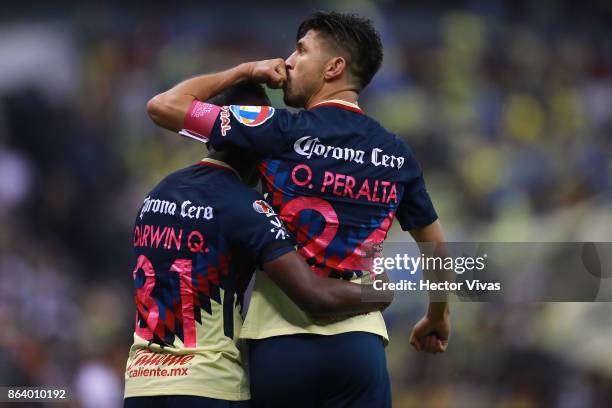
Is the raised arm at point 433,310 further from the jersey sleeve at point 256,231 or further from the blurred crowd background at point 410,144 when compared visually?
the blurred crowd background at point 410,144

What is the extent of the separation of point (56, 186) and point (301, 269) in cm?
698

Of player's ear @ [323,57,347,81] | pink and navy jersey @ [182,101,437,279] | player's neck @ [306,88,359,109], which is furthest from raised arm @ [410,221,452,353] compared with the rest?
player's ear @ [323,57,347,81]

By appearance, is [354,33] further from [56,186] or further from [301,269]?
[56,186]

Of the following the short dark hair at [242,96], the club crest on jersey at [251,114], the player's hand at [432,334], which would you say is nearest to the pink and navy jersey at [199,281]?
the club crest on jersey at [251,114]

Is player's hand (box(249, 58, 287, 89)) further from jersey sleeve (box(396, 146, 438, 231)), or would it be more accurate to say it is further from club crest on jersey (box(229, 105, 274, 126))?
jersey sleeve (box(396, 146, 438, 231))

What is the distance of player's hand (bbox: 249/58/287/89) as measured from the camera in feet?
11.7

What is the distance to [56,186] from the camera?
9750 mm

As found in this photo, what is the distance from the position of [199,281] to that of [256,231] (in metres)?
0.28

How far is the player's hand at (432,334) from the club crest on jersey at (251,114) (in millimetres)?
1131

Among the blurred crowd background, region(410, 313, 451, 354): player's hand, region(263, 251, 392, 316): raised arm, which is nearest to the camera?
region(263, 251, 392, 316): raised arm

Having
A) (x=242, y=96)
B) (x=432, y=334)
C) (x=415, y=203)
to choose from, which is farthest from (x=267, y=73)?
(x=432, y=334)

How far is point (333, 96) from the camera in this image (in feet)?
12.0

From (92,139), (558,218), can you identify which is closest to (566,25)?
(558,218)

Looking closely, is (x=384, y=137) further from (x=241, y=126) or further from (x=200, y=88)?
(x=200, y=88)
